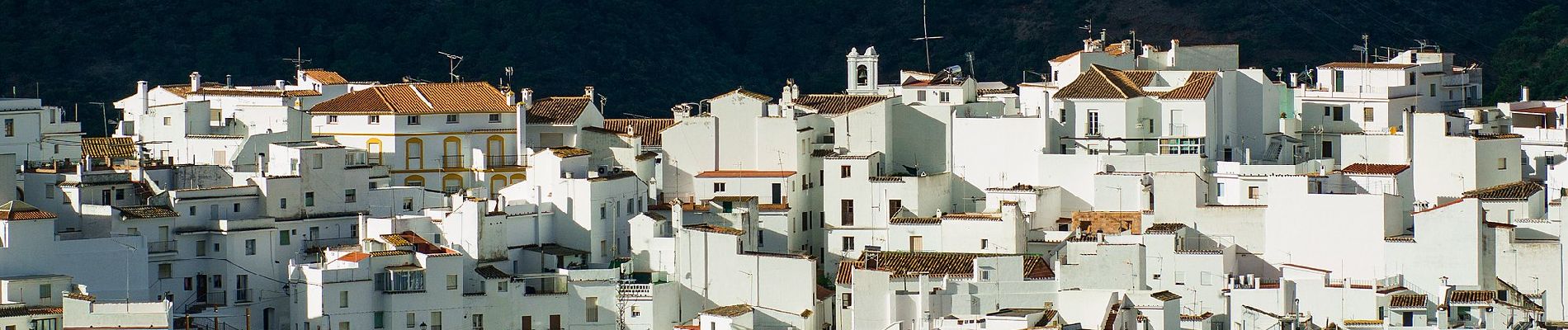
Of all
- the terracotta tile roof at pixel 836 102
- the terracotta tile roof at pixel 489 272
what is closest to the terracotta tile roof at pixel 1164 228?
the terracotta tile roof at pixel 836 102

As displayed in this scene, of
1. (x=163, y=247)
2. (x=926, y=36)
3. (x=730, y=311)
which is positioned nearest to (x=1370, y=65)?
(x=730, y=311)

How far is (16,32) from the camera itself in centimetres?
6100

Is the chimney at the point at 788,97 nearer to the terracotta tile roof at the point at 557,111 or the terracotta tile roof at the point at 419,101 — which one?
the terracotta tile roof at the point at 557,111

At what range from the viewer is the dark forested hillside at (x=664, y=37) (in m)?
60.6

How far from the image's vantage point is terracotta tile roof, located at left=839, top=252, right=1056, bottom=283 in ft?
→ 138

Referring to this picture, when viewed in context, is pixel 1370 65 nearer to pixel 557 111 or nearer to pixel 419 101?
pixel 557 111

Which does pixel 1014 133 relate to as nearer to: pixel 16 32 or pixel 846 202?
pixel 846 202

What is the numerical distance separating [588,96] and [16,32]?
17708 millimetres

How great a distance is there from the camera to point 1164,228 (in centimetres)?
4300

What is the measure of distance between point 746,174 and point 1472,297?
12.6 m

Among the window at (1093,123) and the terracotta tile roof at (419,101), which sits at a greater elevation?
the terracotta tile roof at (419,101)

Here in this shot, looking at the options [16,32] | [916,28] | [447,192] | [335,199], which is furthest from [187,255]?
[916,28]

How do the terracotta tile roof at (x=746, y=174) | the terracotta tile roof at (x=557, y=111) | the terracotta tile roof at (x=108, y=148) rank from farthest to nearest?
the terracotta tile roof at (x=557, y=111) → the terracotta tile roof at (x=108, y=148) → the terracotta tile roof at (x=746, y=174)

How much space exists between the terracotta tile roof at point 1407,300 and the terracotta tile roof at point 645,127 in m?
14.4
